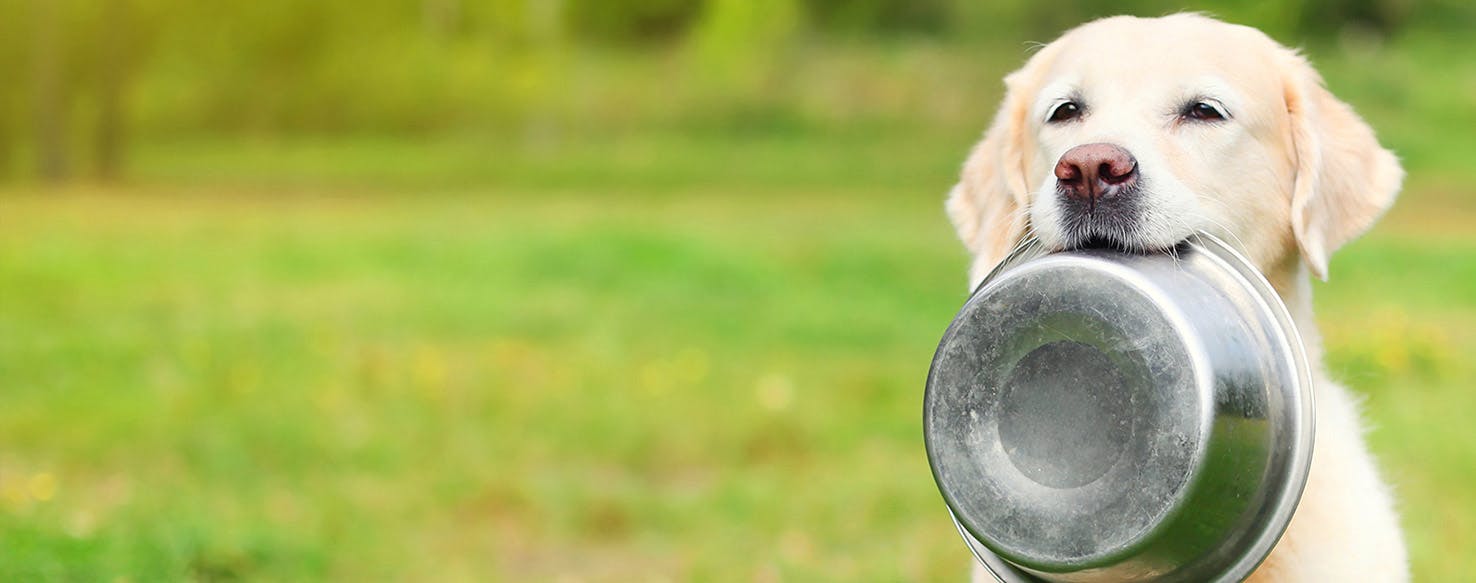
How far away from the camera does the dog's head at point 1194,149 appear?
3189 millimetres

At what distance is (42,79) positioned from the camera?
1792 centimetres

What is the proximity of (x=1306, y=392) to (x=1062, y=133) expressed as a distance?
30.1 inches

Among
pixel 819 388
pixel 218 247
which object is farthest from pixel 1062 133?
pixel 218 247

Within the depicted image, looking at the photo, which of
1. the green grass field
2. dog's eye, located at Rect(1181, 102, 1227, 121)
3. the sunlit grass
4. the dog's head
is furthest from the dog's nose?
the sunlit grass

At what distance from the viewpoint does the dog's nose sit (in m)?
3.12

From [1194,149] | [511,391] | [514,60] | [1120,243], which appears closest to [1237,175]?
[1194,149]

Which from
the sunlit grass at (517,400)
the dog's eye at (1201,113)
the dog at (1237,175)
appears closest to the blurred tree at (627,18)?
the sunlit grass at (517,400)

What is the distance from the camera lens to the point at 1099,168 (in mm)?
3135

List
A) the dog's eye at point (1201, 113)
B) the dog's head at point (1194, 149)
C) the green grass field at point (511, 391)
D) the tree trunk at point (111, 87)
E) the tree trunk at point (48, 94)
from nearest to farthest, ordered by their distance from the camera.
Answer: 1. the dog's head at point (1194, 149)
2. the dog's eye at point (1201, 113)
3. the green grass field at point (511, 391)
4. the tree trunk at point (48, 94)
5. the tree trunk at point (111, 87)

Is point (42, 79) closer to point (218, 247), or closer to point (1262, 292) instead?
point (218, 247)

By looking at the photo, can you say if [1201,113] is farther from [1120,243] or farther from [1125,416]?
[1125,416]

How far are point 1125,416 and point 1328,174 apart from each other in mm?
821

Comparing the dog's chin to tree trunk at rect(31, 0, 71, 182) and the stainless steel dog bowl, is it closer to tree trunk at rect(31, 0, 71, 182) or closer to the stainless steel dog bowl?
the stainless steel dog bowl

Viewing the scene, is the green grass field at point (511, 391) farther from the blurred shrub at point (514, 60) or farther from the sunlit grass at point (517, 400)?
the blurred shrub at point (514, 60)
